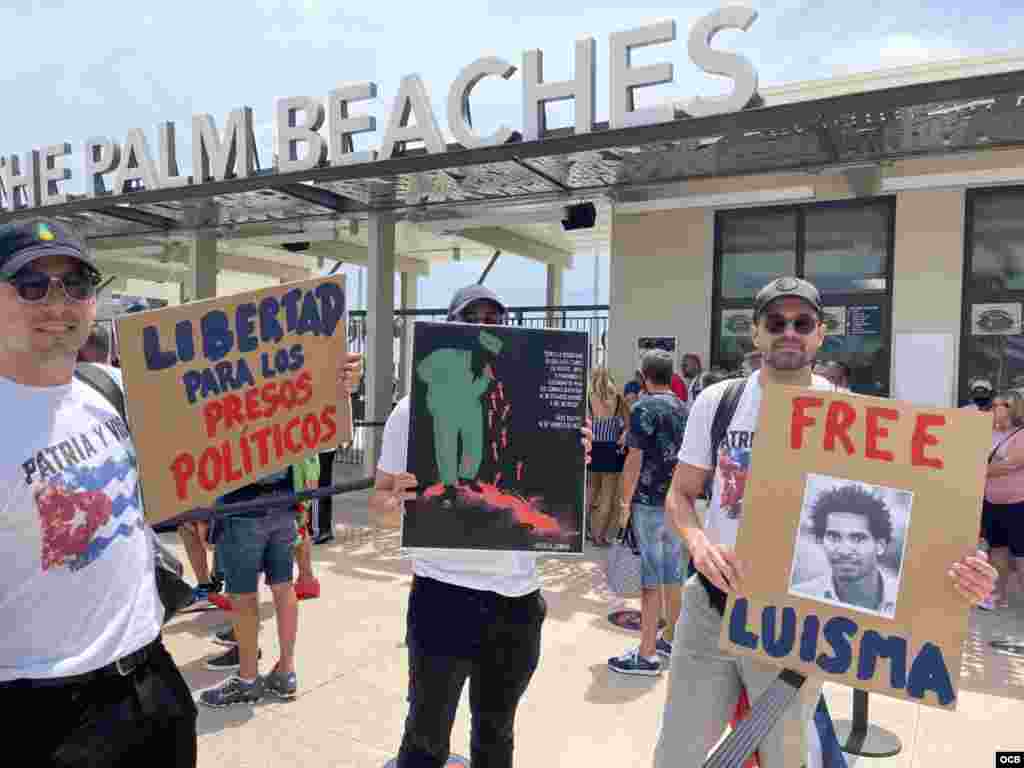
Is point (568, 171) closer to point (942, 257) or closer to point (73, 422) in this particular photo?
point (942, 257)

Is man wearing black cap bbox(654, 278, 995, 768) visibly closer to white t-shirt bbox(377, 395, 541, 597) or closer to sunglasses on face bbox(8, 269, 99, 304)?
white t-shirt bbox(377, 395, 541, 597)

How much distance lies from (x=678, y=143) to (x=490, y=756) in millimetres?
5463

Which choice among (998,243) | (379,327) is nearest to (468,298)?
(379,327)

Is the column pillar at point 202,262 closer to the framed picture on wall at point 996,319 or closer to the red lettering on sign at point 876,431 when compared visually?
the framed picture on wall at point 996,319

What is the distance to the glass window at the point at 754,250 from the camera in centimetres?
925

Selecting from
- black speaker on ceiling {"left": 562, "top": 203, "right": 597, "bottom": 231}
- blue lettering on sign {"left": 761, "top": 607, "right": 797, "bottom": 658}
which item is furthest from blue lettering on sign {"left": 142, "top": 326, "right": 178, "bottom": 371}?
black speaker on ceiling {"left": 562, "top": 203, "right": 597, "bottom": 231}

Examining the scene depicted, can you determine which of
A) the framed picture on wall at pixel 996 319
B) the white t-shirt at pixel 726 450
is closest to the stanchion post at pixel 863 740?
the white t-shirt at pixel 726 450

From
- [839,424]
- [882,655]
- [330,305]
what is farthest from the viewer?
[330,305]

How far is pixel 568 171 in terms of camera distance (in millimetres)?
7594

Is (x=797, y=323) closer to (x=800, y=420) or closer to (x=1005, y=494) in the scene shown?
(x=800, y=420)

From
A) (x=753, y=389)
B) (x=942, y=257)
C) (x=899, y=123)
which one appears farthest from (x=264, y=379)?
(x=942, y=257)

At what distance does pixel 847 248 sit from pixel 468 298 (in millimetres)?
7867

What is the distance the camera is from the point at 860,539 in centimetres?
187

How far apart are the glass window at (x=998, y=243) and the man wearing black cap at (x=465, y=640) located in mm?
8117
